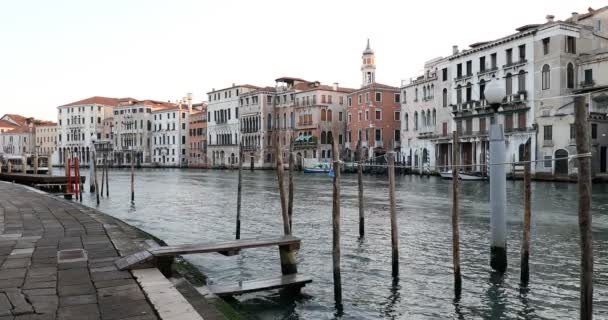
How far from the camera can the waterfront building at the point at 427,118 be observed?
44.0 m

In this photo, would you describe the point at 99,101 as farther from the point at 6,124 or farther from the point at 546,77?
the point at 546,77

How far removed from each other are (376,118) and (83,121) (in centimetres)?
6232

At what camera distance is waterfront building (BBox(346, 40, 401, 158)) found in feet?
170

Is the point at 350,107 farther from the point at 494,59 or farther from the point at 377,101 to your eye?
the point at 494,59

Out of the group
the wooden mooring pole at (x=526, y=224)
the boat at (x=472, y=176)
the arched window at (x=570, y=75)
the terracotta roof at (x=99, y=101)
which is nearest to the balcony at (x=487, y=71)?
the arched window at (x=570, y=75)

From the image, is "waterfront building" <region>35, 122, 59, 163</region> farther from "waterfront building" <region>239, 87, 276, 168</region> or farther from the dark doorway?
the dark doorway

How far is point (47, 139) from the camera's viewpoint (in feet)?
338

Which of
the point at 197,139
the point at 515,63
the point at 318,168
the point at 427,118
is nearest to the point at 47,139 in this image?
the point at 197,139

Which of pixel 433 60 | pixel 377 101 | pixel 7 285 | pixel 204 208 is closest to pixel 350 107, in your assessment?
pixel 377 101

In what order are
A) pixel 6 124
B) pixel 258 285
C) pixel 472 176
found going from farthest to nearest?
pixel 6 124 → pixel 472 176 → pixel 258 285

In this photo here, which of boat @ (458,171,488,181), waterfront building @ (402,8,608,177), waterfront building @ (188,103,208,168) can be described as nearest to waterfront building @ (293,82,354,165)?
waterfront building @ (402,8,608,177)

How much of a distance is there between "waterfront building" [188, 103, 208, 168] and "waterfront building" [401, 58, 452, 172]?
122ft

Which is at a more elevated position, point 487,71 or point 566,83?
point 487,71

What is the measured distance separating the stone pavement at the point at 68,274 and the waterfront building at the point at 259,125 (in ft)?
186
